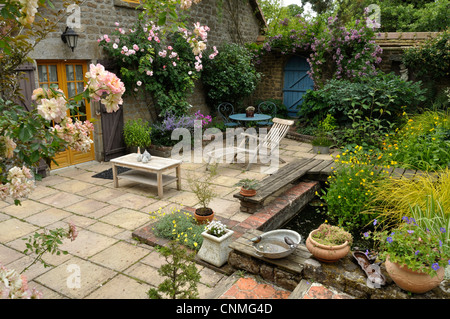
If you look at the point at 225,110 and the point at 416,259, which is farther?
the point at 225,110

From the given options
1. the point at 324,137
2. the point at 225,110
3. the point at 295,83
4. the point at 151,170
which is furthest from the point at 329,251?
the point at 295,83

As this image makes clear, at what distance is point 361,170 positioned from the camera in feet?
15.0

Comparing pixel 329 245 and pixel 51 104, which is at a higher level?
pixel 51 104

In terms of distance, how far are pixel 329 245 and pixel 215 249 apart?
1136 mm

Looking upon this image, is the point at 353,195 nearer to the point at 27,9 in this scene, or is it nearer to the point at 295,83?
Answer: the point at 27,9

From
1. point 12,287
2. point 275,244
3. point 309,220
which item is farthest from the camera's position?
point 309,220

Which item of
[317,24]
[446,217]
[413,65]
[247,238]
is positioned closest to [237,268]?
[247,238]

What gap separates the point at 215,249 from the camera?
342 centimetres

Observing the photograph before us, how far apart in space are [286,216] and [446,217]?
1948 mm

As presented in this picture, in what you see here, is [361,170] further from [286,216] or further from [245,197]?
[245,197]

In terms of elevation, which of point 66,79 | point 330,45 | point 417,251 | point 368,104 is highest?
point 330,45

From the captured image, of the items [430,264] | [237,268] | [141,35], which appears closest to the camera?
[430,264]

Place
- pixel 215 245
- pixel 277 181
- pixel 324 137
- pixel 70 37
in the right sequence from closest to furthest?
pixel 215 245, pixel 277 181, pixel 70 37, pixel 324 137

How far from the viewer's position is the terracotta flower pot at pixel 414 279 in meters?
2.38
